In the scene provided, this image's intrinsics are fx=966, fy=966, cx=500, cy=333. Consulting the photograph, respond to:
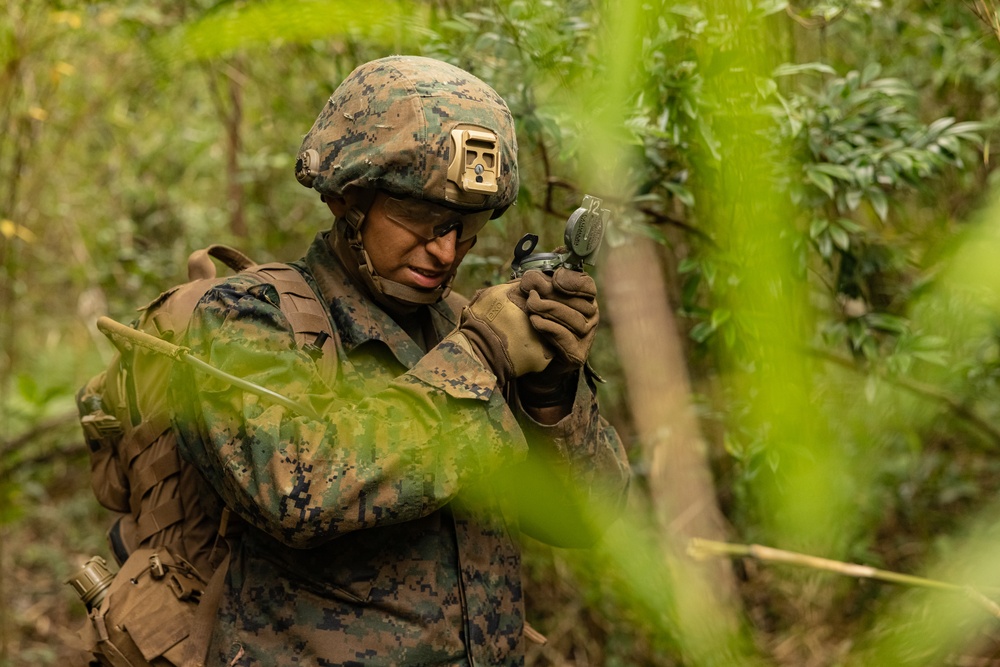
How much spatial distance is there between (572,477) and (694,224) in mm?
1149

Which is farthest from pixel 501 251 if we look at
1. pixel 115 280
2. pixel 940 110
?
pixel 115 280

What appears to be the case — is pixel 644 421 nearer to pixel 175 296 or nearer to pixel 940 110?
pixel 175 296

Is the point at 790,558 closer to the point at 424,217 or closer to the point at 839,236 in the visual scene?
the point at 424,217

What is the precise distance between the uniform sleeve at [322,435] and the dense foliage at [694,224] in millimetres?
414

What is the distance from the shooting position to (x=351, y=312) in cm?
194

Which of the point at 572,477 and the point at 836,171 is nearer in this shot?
Answer: the point at 572,477

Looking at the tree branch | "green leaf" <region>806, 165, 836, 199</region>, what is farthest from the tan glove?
the tree branch

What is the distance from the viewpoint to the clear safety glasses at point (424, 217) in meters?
1.86

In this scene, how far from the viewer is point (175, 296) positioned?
195cm

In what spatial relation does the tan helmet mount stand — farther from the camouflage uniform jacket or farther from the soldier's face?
the camouflage uniform jacket

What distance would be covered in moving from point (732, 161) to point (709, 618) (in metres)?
0.66

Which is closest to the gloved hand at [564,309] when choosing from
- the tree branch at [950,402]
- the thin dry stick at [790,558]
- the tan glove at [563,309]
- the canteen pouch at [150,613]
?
the tan glove at [563,309]

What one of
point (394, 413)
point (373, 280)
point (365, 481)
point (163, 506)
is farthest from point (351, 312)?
point (163, 506)

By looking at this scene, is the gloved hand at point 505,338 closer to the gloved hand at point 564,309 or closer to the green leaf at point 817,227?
the gloved hand at point 564,309
